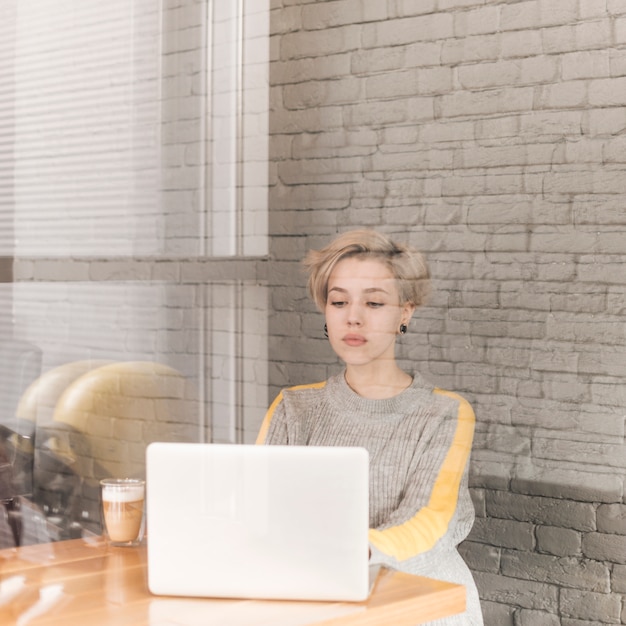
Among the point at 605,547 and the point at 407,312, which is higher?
the point at 407,312

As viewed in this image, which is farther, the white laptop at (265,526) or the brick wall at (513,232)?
the brick wall at (513,232)

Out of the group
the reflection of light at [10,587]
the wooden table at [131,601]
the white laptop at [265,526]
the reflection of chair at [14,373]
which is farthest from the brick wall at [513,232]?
the reflection of light at [10,587]

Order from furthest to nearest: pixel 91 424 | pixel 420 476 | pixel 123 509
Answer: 1. pixel 91 424
2. pixel 123 509
3. pixel 420 476

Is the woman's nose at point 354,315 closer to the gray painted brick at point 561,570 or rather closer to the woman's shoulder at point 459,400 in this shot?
the woman's shoulder at point 459,400

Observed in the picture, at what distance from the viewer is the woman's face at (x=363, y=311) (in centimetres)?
175

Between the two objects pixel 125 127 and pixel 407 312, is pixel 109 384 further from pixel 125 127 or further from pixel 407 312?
pixel 407 312

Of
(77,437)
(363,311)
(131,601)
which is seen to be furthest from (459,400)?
(77,437)

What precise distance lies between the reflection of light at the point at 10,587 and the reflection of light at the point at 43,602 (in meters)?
0.08

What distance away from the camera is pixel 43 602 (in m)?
1.79

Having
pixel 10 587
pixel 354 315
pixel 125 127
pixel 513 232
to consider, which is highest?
pixel 125 127

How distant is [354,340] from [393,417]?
0.47ft

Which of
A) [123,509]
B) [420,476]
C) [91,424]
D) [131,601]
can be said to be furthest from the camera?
[91,424]

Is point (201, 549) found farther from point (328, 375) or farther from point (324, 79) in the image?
point (324, 79)

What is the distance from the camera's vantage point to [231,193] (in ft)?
6.24
